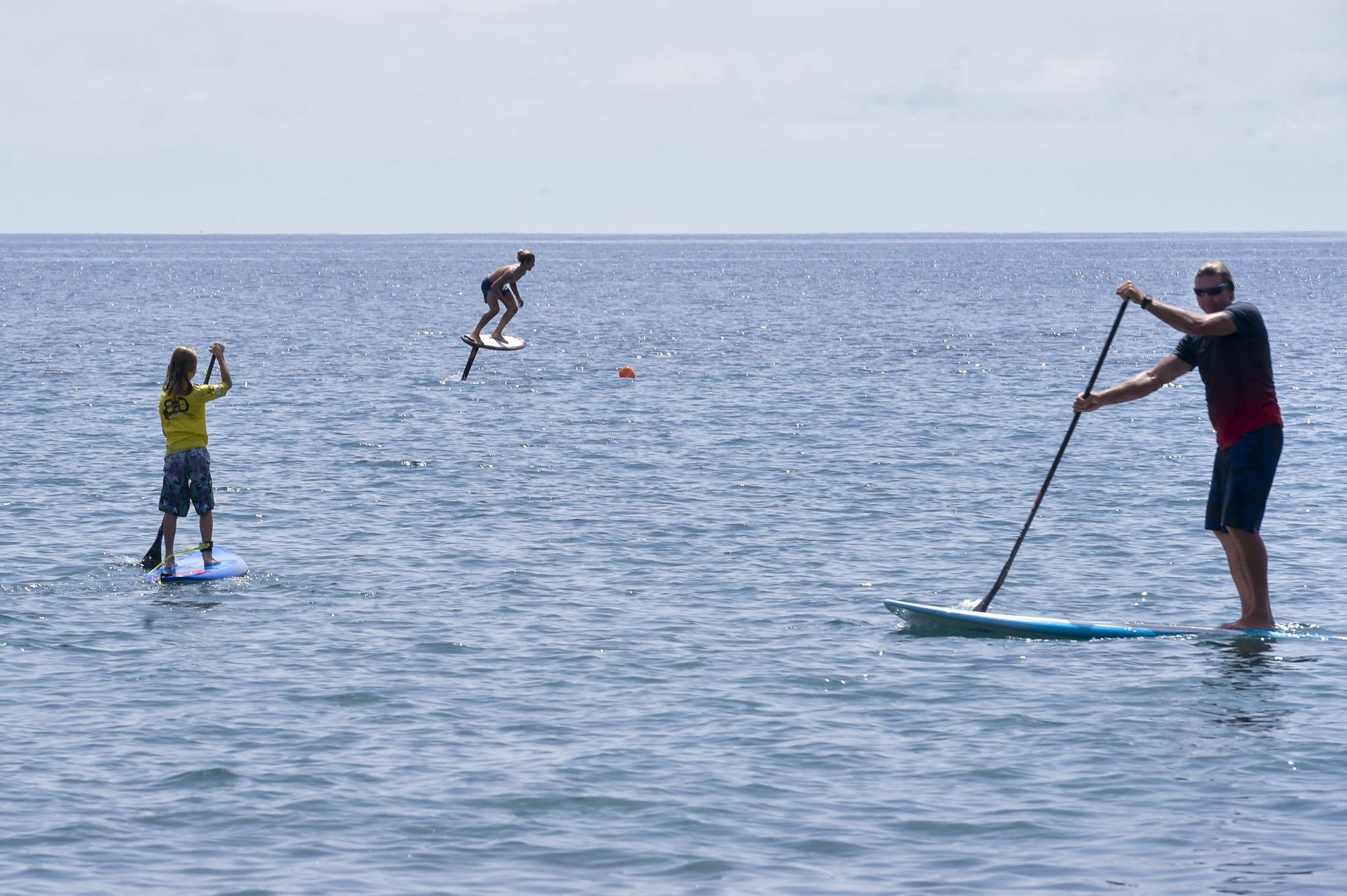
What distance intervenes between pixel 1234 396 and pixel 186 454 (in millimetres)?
10006

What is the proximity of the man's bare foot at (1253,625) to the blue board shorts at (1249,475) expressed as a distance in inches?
43.6

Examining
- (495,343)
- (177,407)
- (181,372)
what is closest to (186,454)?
(177,407)

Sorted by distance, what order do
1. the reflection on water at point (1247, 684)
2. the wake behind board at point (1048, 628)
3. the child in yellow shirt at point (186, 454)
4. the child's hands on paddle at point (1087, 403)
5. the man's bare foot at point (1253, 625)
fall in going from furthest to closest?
the child in yellow shirt at point (186, 454)
the wake behind board at point (1048, 628)
the man's bare foot at point (1253, 625)
the child's hands on paddle at point (1087, 403)
the reflection on water at point (1247, 684)

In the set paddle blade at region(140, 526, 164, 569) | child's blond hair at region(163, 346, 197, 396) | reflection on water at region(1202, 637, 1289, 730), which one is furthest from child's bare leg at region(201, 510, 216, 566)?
reflection on water at region(1202, 637, 1289, 730)

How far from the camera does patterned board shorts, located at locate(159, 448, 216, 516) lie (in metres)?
16.2

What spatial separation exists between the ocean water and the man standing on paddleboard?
4.36 feet

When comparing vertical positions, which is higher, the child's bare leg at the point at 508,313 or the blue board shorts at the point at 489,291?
the blue board shorts at the point at 489,291

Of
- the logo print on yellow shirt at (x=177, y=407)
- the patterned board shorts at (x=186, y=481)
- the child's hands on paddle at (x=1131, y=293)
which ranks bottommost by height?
the patterned board shorts at (x=186, y=481)

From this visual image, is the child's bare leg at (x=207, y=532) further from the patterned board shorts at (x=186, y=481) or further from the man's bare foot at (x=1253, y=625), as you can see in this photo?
the man's bare foot at (x=1253, y=625)

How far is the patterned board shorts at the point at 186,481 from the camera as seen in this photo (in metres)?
16.2

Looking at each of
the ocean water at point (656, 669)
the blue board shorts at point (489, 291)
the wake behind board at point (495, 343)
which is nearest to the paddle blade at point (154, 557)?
the ocean water at point (656, 669)

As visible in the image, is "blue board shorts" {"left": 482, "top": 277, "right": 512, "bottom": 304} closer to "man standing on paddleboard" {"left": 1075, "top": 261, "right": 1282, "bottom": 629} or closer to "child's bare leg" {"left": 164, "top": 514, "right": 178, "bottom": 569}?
"child's bare leg" {"left": 164, "top": 514, "right": 178, "bottom": 569}

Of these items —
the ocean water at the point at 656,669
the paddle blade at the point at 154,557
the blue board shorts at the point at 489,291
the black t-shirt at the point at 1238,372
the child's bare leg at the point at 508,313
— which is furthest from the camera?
the blue board shorts at the point at 489,291

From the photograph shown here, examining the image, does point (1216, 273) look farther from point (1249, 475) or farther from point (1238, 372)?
point (1249, 475)
